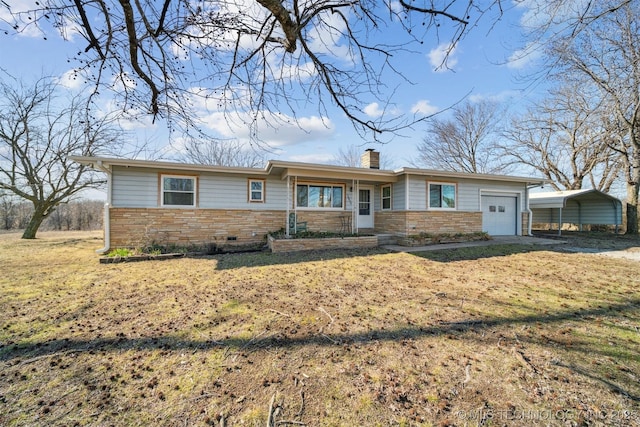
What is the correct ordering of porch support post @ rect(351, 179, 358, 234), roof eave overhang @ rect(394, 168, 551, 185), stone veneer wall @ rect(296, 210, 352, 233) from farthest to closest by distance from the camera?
porch support post @ rect(351, 179, 358, 234) < stone veneer wall @ rect(296, 210, 352, 233) < roof eave overhang @ rect(394, 168, 551, 185)

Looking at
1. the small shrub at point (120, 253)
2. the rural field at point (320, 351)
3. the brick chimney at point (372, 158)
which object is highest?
the brick chimney at point (372, 158)

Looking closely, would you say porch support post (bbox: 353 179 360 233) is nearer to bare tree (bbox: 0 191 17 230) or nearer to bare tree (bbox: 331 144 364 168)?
bare tree (bbox: 331 144 364 168)

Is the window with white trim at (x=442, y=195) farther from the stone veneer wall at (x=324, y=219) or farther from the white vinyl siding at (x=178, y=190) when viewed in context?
the white vinyl siding at (x=178, y=190)

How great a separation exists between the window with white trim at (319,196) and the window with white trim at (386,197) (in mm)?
1956

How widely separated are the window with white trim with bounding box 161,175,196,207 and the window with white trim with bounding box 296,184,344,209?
3.84 meters

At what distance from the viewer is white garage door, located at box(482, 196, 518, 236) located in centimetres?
1201

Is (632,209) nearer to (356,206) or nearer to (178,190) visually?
(356,206)

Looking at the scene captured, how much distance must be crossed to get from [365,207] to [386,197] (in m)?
1.03

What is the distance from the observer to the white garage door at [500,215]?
473 inches

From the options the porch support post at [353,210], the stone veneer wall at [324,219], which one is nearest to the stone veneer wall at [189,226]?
the stone veneer wall at [324,219]

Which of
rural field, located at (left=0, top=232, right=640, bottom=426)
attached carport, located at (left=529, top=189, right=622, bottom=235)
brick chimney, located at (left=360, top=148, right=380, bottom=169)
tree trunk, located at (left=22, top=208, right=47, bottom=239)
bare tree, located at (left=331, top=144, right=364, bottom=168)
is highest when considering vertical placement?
bare tree, located at (left=331, top=144, right=364, bottom=168)

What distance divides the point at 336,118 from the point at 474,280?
13.5 feet

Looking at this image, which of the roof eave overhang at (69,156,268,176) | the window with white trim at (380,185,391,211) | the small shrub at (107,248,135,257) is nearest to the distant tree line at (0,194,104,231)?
the roof eave overhang at (69,156,268,176)

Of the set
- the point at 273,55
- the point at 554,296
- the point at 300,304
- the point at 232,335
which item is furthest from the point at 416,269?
the point at 273,55
